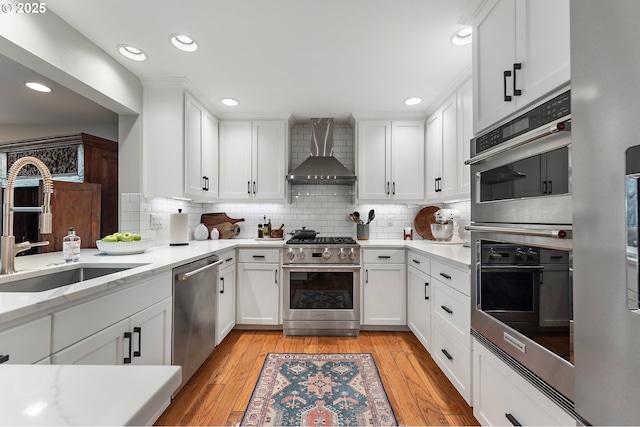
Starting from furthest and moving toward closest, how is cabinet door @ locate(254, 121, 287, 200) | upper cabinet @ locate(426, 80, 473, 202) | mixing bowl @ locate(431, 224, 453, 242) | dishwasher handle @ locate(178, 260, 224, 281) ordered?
cabinet door @ locate(254, 121, 287, 200) < mixing bowl @ locate(431, 224, 453, 242) < upper cabinet @ locate(426, 80, 473, 202) < dishwasher handle @ locate(178, 260, 224, 281)

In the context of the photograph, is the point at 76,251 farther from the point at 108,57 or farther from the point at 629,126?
the point at 629,126

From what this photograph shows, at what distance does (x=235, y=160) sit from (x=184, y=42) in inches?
58.1

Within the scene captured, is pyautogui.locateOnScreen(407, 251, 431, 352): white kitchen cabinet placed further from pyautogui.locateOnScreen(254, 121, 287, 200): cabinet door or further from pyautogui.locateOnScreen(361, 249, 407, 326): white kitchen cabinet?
pyautogui.locateOnScreen(254, 121, 287, 200): cabinet door

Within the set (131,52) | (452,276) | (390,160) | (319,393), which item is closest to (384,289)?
(452,276)

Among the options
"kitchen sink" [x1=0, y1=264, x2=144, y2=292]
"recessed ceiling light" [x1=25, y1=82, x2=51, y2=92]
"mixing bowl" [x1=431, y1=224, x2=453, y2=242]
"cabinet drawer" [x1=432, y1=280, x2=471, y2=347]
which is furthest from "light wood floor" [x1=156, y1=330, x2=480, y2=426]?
"recessed ceiling light" [x1=25, y1=82, x2=51, y2=92]

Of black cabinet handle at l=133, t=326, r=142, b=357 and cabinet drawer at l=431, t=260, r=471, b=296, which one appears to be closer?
black cabinet handle at l=133, t=326, r=142, b=357

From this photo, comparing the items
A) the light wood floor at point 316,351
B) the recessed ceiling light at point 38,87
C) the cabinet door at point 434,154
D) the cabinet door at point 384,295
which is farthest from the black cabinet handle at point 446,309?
the recessed ceiling light at point 38,87

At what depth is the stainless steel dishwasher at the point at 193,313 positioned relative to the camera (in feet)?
5.94

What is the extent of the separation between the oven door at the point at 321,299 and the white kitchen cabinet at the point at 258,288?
0.12 m

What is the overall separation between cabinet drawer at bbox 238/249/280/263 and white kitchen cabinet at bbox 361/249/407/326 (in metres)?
0.92

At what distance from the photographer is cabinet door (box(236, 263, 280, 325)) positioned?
9.54ft

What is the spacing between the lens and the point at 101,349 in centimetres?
123

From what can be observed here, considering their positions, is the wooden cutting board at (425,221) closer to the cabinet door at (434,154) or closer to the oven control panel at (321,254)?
the cabinet door at (434,154)

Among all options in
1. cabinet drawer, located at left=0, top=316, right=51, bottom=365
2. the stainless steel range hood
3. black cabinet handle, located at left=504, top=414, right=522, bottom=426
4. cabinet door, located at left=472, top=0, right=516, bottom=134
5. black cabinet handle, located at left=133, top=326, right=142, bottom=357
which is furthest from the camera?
the stainless steel range hood
